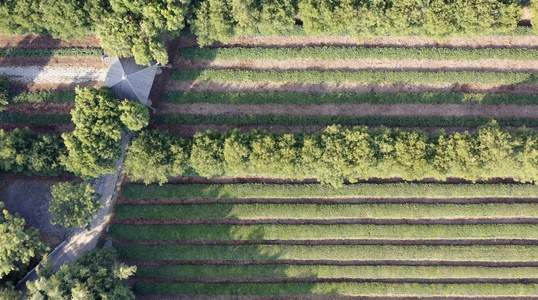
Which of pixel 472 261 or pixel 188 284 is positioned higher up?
pixel 472 261

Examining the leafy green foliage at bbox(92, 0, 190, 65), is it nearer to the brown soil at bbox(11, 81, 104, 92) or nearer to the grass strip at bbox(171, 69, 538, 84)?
the grass strip at bbox(171, 69, 538, 84)

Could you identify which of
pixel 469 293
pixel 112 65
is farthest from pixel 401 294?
pixel 112 65

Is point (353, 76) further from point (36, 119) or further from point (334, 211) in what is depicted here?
point (36, 119)

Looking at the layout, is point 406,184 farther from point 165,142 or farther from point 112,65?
point 112,65

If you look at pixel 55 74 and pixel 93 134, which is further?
pixel 55 74

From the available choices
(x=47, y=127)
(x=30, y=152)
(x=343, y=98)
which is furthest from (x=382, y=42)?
(x=30, y=152)

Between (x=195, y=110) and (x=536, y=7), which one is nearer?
(x=536, y=7)

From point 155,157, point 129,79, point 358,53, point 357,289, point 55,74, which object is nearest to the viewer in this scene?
point 155,157
